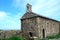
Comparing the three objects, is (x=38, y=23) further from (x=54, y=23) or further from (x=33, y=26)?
(x=54, y=23)

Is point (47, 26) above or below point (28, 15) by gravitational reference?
below

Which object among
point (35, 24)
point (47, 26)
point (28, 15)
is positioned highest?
point (28, 15)

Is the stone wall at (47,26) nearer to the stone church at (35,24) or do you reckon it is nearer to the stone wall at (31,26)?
the stone church at (35,24)

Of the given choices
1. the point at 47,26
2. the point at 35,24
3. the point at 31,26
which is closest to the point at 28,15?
the point at 31,26

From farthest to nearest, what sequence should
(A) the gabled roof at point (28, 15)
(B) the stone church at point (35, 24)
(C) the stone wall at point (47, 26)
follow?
1. (A) the gabled roof at point (28, 15)
2. (C) the stone wall at point (47, 26)
3. (B) the stone church at point (35, 24)

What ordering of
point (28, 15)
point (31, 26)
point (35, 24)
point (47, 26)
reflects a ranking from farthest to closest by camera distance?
1. point (47, 26)
2. point (28, 15)
3. point (31, 26)
4. point (35, 24)

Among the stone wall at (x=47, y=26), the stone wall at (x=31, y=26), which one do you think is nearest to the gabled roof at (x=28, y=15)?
the stone wall at (x=31, y=26)

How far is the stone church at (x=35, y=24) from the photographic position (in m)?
37.0

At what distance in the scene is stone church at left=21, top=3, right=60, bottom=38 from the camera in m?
37.0

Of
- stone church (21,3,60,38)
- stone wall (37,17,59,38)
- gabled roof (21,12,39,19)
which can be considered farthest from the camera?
gabled roof (21,12,39,19)

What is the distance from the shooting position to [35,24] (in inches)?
1468

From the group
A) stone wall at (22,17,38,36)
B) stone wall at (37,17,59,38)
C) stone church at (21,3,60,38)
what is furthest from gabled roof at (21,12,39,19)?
stone wall at (37,17,59,38)

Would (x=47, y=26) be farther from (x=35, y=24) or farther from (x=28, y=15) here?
(x=28, y=15)

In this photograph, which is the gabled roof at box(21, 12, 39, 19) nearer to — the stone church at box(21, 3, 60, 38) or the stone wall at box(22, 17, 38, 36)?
the stone church at box(21, 3, 60, 38)
